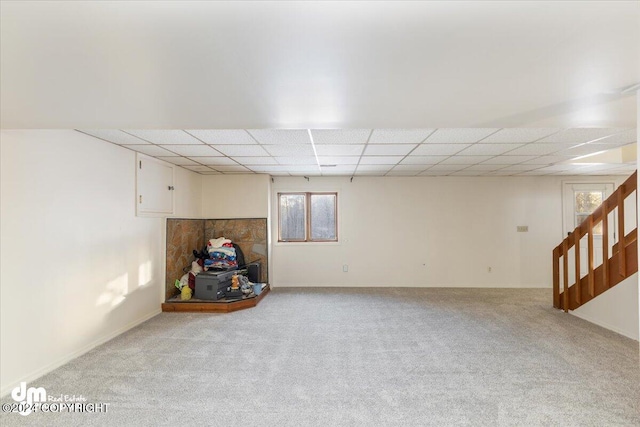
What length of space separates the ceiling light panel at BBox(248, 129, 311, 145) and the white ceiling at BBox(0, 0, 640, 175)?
73 centimetres

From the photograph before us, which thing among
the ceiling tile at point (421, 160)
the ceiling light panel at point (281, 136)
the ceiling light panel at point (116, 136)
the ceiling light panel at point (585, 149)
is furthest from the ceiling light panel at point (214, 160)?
the ceiling light panel at point (585, 149)

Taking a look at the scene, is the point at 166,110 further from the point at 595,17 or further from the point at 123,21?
the point at 595,17

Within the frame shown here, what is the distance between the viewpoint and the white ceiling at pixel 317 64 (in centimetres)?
114

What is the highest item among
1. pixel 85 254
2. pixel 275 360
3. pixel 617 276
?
pixel 85 254

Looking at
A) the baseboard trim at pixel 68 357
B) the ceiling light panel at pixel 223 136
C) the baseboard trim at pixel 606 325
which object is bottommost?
the baseboard trim at pixel 606 325

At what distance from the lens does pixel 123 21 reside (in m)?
1.18

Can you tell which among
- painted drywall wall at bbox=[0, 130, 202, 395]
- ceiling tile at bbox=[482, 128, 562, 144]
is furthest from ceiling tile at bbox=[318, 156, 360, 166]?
painted drywall wall at bbox=[0, 130, 202, 395]

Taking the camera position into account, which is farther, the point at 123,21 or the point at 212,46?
the point at 212,46

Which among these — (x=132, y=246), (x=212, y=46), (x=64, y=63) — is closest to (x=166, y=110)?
(x=64, y=63)

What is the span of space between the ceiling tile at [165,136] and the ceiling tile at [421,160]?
118 inches

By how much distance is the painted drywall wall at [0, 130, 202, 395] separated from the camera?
2.59 m

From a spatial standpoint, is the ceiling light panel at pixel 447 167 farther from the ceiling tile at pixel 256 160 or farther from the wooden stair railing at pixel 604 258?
the ceiling tile at pixel 256 160

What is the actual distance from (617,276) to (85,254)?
6.17 metres

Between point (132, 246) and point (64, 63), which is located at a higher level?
point (64, 63)
